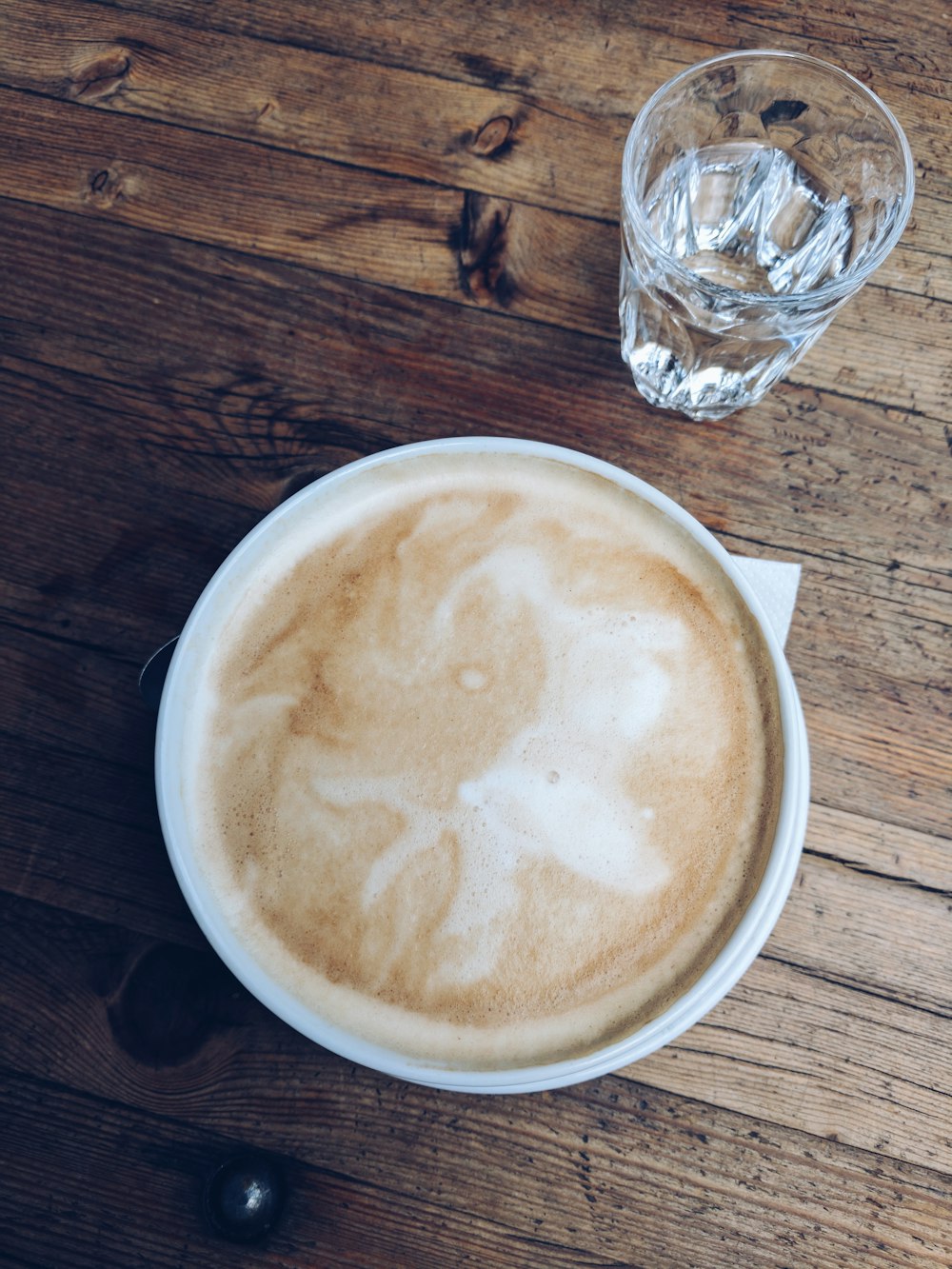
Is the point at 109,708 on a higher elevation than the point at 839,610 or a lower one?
lower

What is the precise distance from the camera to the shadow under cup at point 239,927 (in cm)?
59

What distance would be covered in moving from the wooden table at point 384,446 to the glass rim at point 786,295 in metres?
0.15

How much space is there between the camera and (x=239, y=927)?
0.63 meters

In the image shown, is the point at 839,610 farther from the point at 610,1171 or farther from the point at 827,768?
the point at 610,1171

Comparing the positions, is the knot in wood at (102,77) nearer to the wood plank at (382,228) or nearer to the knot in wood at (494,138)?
the wood plank at (382,228)

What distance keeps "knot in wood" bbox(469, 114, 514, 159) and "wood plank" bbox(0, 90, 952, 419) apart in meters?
0.05

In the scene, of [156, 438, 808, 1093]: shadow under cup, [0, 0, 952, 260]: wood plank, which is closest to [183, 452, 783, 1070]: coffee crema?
[156, 438, 808, 1093]: shadow under cup

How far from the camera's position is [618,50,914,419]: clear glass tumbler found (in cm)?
68

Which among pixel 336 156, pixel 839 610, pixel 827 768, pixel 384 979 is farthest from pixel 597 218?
pixel 384 979

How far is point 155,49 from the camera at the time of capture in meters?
0.87

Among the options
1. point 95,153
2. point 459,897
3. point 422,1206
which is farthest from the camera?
point 95,153

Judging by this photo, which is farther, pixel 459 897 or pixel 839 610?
pixel 839 610

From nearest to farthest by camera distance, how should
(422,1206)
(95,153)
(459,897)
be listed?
(459,897), (422,1206), (95,153)

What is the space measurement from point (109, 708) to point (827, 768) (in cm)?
66
